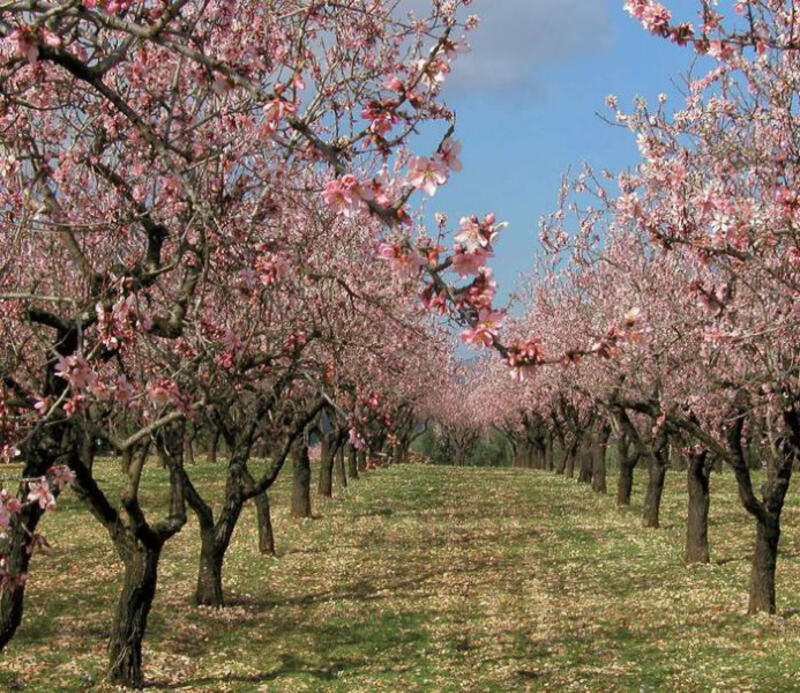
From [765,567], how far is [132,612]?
11.9 metres

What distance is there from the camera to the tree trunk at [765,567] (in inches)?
736

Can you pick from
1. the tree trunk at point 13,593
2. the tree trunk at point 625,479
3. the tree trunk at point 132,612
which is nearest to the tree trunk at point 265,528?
the tree trunk at point 132,612

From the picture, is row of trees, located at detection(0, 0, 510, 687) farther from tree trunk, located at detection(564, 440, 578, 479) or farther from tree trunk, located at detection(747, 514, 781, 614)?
tree trunk, located at detection(564, 440, 578, 479)

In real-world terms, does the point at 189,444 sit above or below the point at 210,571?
above

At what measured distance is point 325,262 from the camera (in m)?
21.9

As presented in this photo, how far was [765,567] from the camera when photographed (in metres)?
18.8

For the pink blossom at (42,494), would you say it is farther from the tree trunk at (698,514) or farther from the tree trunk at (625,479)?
the tree trunk at (625,479)

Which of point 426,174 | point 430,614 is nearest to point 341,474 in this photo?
point 430,614

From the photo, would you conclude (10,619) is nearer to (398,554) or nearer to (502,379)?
(398,554)

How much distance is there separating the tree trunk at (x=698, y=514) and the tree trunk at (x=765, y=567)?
6495 mm

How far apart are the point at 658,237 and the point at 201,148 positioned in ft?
17.1

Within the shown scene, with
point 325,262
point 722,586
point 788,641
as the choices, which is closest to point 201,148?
point 325,262

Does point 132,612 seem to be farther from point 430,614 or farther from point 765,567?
point 765,567

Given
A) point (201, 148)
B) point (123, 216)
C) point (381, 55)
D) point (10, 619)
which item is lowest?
point (10, 619)
